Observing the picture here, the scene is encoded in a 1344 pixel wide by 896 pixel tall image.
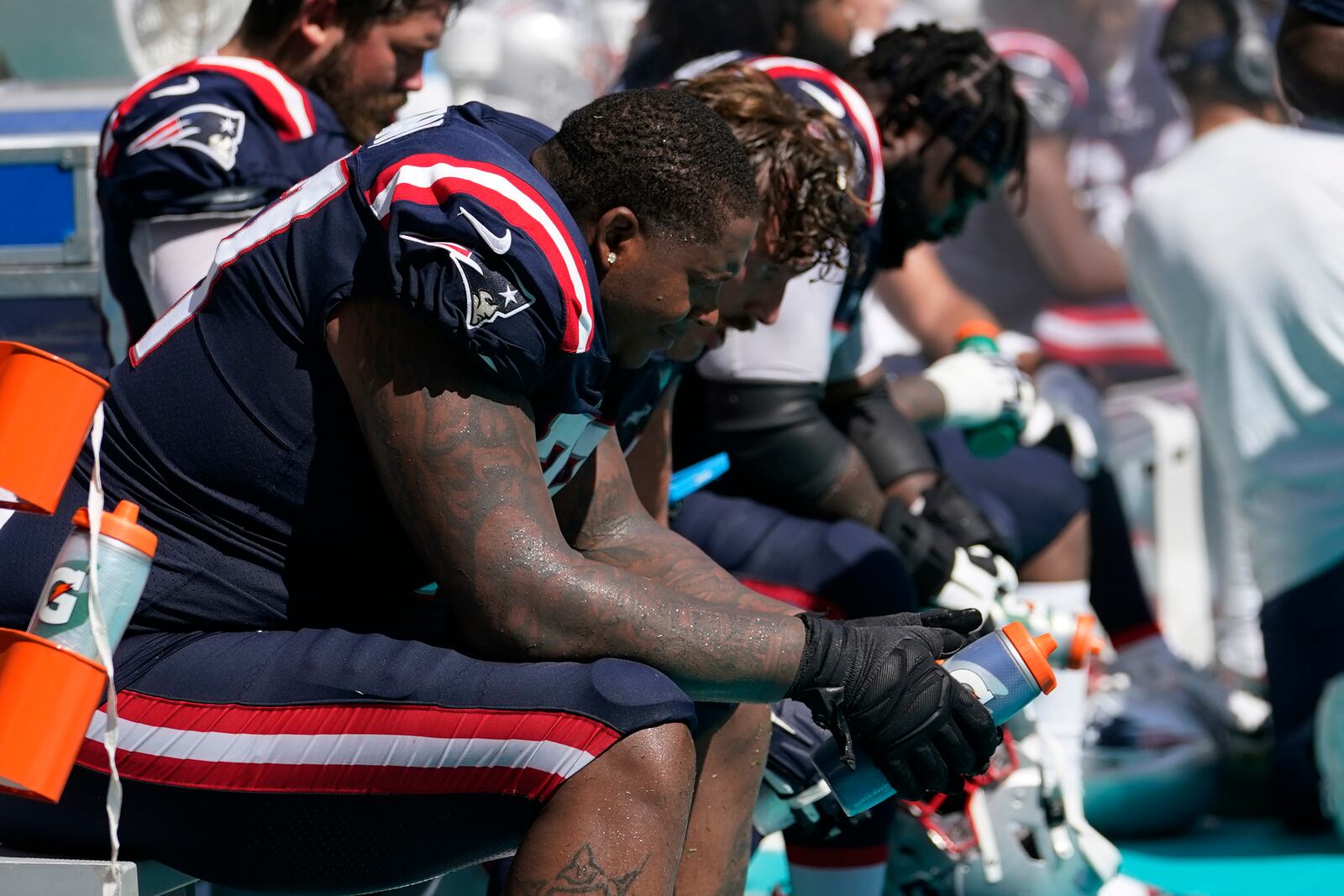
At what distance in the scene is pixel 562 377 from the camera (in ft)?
5.35

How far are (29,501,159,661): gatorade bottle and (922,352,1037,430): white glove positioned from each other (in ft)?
5.93

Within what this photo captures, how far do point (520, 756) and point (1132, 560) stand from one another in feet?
7.96

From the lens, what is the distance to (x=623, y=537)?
2.00 metres

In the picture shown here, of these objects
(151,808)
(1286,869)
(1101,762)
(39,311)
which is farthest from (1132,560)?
(151,808)

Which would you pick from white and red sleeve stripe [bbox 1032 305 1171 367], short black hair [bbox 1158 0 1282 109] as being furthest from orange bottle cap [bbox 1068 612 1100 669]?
short black hair [bbox 1158 0 1282 109]

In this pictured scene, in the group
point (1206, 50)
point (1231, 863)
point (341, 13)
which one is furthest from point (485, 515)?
point (1206, 50)

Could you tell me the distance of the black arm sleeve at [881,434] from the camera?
9.12 ft

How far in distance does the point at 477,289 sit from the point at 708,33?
185 cm

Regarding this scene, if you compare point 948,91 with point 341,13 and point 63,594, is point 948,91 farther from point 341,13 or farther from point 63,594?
point 63,594

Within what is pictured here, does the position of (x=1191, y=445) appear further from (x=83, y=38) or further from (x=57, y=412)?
(x=57, y=412)

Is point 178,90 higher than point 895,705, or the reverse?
point 178,90

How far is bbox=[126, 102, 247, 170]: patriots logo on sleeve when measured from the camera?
2.25m

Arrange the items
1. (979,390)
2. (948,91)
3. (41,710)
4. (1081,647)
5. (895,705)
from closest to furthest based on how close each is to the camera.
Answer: (41,710)
(895,705)
(1081,647)
(948,91)
(979,390)

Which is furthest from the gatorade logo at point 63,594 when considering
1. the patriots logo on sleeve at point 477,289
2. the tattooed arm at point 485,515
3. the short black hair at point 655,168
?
the short black hair at point 655,168
